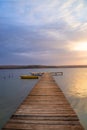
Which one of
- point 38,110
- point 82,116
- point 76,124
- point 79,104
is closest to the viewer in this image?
point 76,124

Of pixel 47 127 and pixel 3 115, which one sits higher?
pixel 47 127

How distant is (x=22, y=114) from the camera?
724 centimetres

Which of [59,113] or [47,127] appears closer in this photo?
[47,127]

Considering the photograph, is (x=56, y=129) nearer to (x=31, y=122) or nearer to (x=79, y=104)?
(x=31, y=122)

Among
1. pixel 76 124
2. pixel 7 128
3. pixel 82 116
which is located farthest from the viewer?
pixel 82 116

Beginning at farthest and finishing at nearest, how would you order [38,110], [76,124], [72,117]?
[38,110]
[72,117]
[76,124]

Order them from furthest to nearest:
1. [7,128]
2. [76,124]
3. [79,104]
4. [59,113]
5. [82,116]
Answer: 1. [79,104]
2. [82,116]
3. [59,113]
4. [76,124]
5. [7,128]

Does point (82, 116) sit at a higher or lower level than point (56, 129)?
lower

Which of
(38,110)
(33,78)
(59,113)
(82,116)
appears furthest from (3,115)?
(33,78)

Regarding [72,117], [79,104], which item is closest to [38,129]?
[72,117]

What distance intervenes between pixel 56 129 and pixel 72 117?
1.35 metres

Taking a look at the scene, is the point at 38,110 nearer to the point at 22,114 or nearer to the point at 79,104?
the point at 22,114

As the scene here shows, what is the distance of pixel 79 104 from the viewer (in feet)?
56.7

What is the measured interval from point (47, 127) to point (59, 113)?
1.76 m
